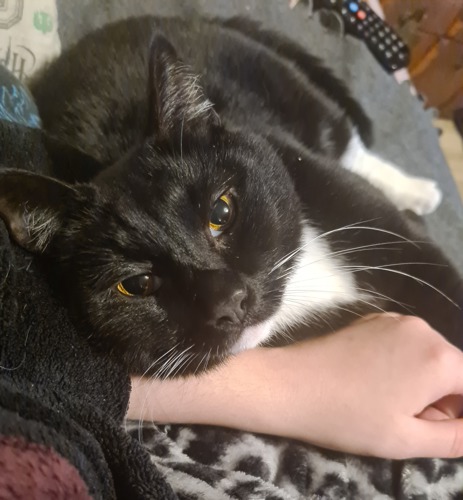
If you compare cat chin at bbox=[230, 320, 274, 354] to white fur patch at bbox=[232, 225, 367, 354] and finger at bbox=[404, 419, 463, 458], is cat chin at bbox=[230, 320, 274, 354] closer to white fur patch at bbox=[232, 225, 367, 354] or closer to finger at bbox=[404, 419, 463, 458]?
white fur patch at bbox=[232, 225, 367, 354]

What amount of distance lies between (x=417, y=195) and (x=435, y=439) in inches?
22.0

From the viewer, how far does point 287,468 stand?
2.63 ft

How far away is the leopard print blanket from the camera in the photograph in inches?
29.9

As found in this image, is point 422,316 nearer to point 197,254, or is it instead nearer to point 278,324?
point 278,324

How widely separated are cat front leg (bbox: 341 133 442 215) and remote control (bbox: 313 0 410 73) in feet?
0.74

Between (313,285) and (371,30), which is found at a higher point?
(371,30)

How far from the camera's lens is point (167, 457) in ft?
2.57

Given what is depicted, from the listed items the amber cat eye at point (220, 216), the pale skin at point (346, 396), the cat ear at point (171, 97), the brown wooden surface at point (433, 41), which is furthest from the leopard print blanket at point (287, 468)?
the brown wooden surface at point (433, 41)

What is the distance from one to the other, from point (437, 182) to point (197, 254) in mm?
701

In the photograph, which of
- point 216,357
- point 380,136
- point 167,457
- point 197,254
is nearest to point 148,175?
point 197,254

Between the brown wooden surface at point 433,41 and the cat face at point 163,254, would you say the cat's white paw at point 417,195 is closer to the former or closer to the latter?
the cat face at point 163,254

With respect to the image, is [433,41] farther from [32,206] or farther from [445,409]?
[32,206]

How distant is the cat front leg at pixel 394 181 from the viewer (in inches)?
46.1

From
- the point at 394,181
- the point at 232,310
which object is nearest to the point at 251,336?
the point at 232,310
